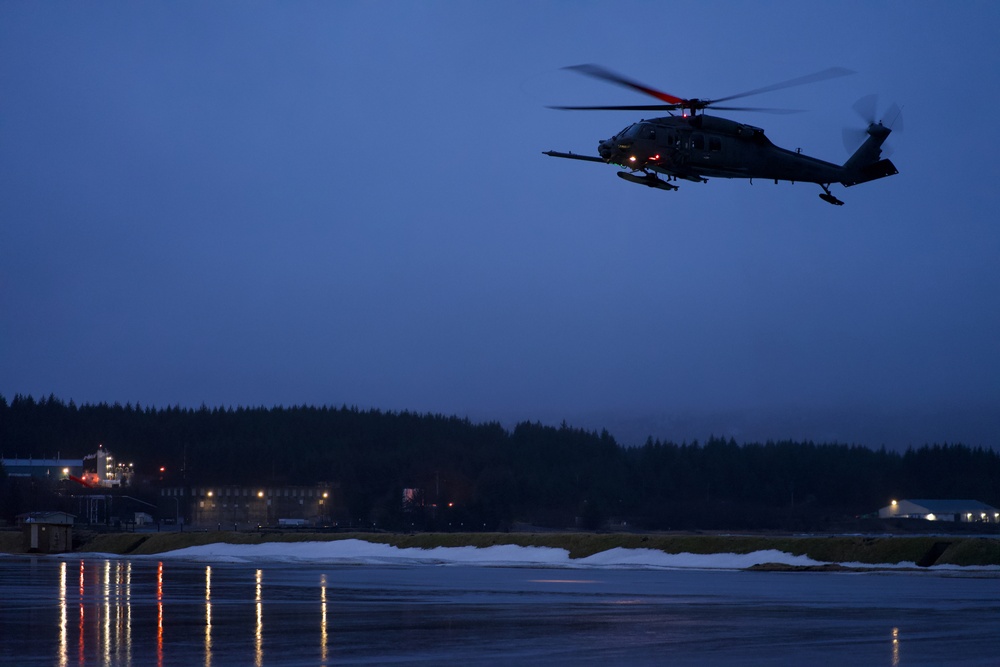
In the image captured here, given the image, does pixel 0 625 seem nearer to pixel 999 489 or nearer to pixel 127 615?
pixel 127 615

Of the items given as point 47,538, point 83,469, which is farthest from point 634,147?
point 83,469

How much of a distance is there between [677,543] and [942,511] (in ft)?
272

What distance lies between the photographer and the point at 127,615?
76.9 ft

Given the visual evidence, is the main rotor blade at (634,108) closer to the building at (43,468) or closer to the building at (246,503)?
the building at (246,503)

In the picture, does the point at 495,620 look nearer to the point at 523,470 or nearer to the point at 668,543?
the point at 668,543

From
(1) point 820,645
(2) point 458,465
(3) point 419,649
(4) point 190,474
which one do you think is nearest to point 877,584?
(1) point 820,645

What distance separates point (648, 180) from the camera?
A: 115 ft

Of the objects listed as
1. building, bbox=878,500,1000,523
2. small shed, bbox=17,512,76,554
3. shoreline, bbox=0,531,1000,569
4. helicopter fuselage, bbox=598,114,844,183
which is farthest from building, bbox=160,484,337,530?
helicopter fuselage, bbox=598,114,844,183

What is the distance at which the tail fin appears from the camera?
130 ft

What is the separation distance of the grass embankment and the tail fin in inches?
635

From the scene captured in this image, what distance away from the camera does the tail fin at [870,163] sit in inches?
1560

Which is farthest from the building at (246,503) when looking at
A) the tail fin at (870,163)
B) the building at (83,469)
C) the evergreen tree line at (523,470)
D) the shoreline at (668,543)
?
the tail fin at (870,163)

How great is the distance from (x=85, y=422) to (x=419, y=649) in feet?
628

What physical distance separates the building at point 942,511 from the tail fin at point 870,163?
93.7m
